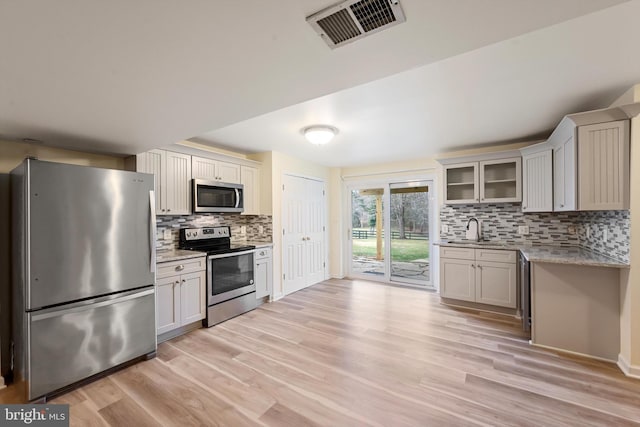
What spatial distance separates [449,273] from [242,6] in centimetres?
409

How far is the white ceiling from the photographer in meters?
1.00

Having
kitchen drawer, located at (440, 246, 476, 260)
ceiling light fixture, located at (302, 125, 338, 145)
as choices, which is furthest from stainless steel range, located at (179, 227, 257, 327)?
kitchen drawer, located at (440, 246, 476, 260)

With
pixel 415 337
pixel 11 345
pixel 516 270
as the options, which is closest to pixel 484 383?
pixel 415 337

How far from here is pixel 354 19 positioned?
1044 mm

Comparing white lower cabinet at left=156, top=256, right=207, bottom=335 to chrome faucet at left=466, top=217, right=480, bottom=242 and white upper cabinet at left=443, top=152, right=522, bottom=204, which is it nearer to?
white upper cabinet at left=443, top=152, right=522, bottom=204

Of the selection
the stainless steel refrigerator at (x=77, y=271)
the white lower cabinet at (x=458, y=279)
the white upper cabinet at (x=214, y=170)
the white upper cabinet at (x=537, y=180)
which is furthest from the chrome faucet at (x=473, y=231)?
the stainless steel refrigerator at (x=77, y=271)

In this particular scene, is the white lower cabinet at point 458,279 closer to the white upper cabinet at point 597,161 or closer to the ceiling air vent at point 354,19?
the white upper cabinet at point 597,161

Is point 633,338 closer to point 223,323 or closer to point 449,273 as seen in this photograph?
point 449,273

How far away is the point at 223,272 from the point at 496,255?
142 inches

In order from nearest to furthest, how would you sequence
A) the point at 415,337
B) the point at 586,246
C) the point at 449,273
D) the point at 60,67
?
the point at 60,67 → the point at 415,337 → the point at 586,246 → the point at 449,273

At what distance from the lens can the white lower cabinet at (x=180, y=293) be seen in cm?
289

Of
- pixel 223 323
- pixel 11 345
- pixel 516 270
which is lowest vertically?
pixel 223 323

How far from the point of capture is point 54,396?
209 centimetres

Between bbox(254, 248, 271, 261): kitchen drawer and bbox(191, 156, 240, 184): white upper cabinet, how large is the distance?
107 centimetres
